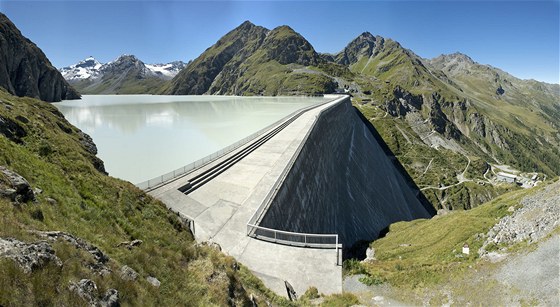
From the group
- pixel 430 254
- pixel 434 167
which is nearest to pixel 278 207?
pixel 430 254

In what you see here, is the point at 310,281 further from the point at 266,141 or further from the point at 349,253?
the point at 266,141

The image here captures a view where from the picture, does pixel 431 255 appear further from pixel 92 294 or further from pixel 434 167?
pixel 434 167

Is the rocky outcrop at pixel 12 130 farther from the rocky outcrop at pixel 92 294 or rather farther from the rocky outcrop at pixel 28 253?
the rocky outcrop at pixel 92 294

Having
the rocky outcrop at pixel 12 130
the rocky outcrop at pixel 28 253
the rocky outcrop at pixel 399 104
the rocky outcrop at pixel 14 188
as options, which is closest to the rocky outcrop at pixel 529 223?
the rocky outcrop at pixel 28 253

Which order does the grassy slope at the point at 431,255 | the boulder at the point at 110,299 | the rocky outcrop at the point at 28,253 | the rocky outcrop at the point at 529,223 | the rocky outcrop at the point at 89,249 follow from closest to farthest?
the rocky outcrop at the point at 28,253
the boulder at the point at 110,299
the rocky outcrop at the point at 89,249
the grassy slope at the point at 431,255
the rocky outcrop at the point at 529,223

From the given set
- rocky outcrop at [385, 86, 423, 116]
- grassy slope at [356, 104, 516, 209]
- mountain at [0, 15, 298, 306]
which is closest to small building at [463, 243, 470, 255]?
mountain at [0, 15, 298, 306]

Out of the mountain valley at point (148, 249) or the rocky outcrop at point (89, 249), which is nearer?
the mountain valley at point (148, 249)
